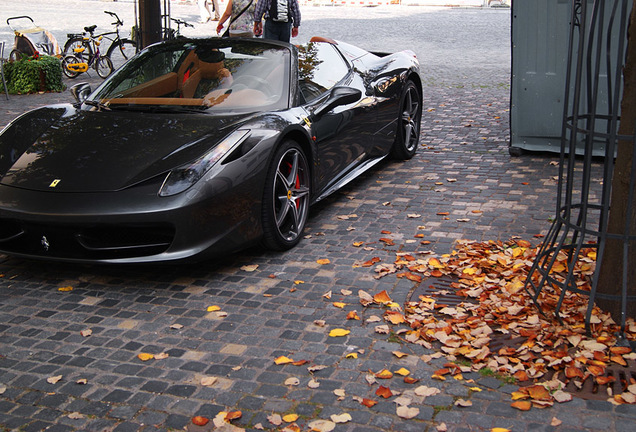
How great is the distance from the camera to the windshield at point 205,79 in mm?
5309

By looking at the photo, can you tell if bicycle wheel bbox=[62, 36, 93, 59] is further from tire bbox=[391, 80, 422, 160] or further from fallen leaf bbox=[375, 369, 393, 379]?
fallen leaf bbox=[375, 369, 393, 379]

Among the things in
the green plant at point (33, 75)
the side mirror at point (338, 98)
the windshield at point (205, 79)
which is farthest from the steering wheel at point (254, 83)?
the green plant at point (33, 75)

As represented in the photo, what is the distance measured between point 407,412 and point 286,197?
7.29ft

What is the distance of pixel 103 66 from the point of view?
14.5 meters

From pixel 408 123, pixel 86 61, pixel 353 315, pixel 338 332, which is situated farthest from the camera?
pixel 86 61

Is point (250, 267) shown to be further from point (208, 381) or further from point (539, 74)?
point (539, 74)

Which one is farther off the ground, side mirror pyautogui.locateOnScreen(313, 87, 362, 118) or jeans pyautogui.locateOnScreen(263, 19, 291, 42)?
jeans pyautogui.locateOnScreen(263, 19, 291, 42)

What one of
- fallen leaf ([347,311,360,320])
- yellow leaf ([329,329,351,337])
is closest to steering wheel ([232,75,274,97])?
fallen leaf ([347,311,360,320])

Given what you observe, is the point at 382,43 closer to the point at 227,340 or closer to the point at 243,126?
the point at 243,126

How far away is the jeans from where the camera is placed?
1016 cm

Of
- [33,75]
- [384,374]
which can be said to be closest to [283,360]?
[384,374]

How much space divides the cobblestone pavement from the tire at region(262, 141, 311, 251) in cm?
14

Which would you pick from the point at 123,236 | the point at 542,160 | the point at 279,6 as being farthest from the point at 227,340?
the point at 279,6

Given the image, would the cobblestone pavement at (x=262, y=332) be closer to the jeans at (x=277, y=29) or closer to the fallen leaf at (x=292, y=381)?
the fallen leaf at (x=292, y=381)
